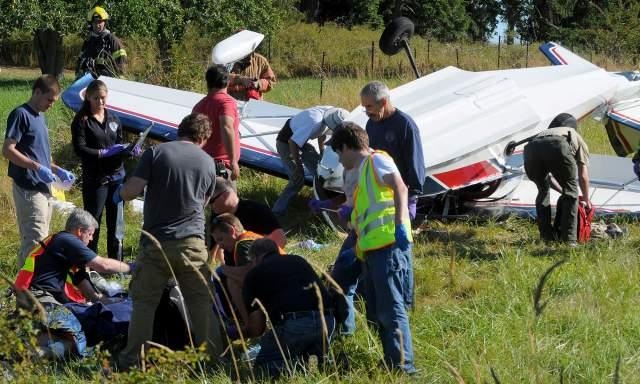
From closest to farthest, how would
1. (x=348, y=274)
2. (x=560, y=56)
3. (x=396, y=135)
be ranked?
(x=348, y=274) → (x=396, y=135) → (x=560, y=56)

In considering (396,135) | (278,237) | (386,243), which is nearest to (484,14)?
(396,135)

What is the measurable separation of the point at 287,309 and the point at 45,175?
274cm

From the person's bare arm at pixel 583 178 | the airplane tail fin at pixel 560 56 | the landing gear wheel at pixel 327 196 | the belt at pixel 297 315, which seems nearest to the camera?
the belt at pixel 297 315

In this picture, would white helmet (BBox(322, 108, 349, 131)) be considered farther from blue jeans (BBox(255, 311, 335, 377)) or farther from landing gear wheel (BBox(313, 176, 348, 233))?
blue jeans (BBox(255, 311, 335, 377))

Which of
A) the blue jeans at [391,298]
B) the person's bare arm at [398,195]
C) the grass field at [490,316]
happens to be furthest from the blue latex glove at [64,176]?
the person's bare arm at [398,195]

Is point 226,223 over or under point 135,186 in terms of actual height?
under

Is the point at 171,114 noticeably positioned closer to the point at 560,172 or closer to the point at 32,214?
the point at 32,214

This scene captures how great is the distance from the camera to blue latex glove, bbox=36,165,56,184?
675 centimetres

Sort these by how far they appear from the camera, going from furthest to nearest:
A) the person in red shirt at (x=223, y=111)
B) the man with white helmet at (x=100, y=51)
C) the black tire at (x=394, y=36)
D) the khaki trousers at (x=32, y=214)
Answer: the man with white helmet at (x=100, y=51) → the black tire at (x=394, y=36) → the person in red shirt at (x=223, y=111) → the khaki trousers at (x=32, y=214)

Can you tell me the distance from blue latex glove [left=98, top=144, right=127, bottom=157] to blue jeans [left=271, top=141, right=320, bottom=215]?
6.65 feet

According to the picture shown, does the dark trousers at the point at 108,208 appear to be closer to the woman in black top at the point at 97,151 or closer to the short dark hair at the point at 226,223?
the woman in black top at the point at 97,151

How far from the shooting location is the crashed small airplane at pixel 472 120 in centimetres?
868

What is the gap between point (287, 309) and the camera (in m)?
5.01

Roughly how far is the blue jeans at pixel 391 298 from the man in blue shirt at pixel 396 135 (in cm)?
145
